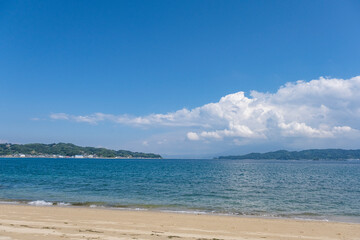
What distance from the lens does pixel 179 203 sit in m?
27.2

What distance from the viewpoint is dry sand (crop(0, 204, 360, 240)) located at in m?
13.0

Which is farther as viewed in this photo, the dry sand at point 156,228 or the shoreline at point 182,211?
the shoreline at point 182,211

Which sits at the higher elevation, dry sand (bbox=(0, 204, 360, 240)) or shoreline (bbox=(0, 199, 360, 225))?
dry sand (bbox=(0, 204, 360, 240))

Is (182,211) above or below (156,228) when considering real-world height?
below

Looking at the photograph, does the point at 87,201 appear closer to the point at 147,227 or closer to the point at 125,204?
the point at 125,204

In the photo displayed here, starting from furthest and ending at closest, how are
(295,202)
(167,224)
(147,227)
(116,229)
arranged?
(295,202)
(167,224)
(147,227)
(116,229)

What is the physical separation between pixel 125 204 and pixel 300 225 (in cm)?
1695

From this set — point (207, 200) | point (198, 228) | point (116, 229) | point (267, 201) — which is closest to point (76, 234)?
point (116, 229)

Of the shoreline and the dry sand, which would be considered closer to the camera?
the dry sand

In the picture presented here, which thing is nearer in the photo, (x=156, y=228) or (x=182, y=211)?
(x=156, y=228)

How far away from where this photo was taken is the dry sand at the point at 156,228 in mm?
13016

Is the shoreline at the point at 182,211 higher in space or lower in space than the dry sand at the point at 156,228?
lower

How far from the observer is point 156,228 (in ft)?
49.5

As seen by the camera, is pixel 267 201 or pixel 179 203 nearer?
pixel 179 203
